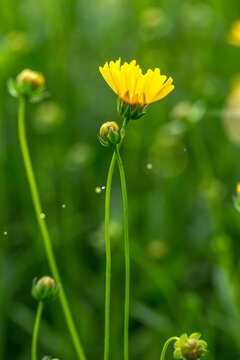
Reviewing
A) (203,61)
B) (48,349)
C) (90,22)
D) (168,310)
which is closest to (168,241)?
(168,310)

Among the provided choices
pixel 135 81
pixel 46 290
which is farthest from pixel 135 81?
pixel 46 290

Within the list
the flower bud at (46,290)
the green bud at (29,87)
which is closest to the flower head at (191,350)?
the flower bud at (46,290)

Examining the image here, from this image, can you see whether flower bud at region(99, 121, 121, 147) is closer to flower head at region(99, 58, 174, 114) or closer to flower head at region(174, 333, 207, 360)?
flower head at region(99, 58, 174, 114)

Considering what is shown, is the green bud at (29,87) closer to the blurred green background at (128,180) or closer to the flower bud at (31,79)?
the flower bud at (31,79)

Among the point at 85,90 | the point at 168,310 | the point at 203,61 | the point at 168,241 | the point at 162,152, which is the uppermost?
the point at 203,61

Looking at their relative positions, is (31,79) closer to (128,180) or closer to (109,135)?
(109,135)

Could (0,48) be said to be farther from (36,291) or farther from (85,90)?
(36,291)

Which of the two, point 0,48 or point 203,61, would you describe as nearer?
point 0,48

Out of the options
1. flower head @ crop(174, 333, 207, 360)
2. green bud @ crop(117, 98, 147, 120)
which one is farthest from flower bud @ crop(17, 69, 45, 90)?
flower head @ crop(174, 333, 207, 360)
